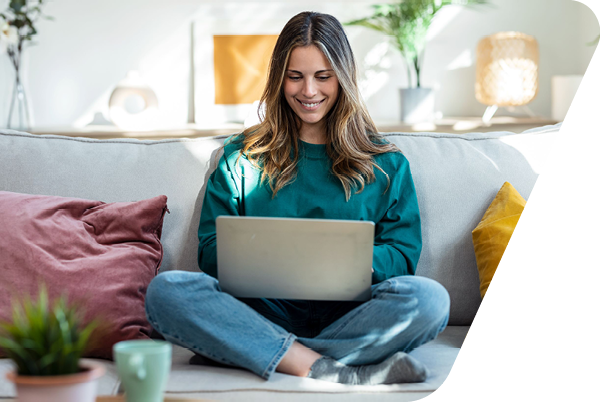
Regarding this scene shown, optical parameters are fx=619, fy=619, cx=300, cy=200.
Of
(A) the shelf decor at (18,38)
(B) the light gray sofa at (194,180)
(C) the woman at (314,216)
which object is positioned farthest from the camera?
(A) the shelf decor at (18,38)

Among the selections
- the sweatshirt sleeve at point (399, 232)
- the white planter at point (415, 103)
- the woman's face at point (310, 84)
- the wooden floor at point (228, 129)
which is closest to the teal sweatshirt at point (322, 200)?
the sweatshirt sleeve at point (399, 232)

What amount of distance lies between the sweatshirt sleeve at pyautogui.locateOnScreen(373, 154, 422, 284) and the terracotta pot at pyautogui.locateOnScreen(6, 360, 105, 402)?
0.86 m

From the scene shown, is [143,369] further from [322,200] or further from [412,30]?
[412,30]

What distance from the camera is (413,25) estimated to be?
2867 millimetres

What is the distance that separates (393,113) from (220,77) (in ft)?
2.92

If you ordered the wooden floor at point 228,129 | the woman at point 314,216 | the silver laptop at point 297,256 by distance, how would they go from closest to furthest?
the silver laptop at point 297,256 < the woman at point 314,216 < the wooden floor at point 228,129

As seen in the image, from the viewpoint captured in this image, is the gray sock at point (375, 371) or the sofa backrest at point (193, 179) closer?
→ the gray sock at point (375, 371)

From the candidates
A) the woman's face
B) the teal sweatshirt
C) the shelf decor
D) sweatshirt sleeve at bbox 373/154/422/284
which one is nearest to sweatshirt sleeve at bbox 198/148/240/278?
the teal sweatshirt

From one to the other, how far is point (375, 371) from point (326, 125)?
751mm

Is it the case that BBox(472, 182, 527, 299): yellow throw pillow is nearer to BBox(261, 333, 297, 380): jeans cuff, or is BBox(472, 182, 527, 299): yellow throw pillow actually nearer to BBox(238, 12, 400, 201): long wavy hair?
BBox(238, 12, 400, 201): long wavy hair

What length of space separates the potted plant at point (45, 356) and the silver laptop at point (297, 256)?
0.51 m

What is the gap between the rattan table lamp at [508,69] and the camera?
288cm

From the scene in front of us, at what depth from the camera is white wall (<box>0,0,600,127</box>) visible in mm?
3049

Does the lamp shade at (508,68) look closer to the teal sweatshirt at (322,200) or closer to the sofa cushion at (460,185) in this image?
the sofa cushion at (460,185)
